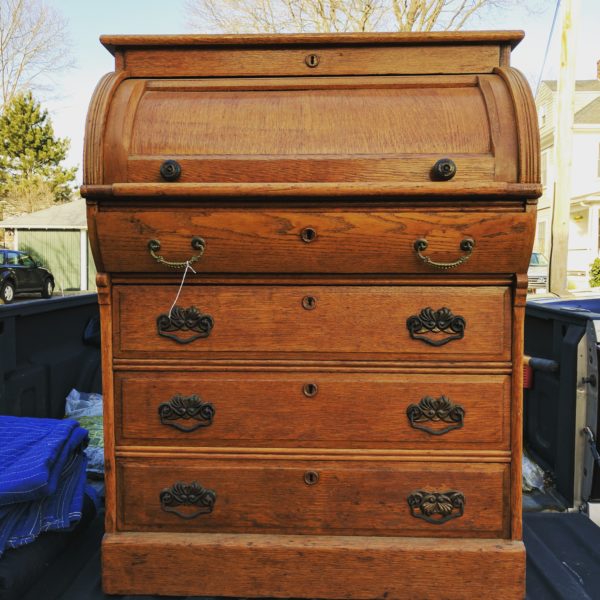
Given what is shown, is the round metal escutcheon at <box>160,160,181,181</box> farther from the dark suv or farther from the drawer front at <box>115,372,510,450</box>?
the dark suv

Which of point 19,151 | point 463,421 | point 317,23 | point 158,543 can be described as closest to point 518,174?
point 463,421

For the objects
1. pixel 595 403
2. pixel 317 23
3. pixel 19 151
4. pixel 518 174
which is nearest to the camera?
pixel 518 174

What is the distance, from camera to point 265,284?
75.4 inches

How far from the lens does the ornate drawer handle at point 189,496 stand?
1.95m

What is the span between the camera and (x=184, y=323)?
6.32ft

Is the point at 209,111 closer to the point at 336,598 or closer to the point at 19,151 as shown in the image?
the point at 336,598

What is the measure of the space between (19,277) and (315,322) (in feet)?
57.8

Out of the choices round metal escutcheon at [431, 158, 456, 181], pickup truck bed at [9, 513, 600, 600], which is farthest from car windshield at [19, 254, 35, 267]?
round metal escutcheon at [431, 158, 456, 181]

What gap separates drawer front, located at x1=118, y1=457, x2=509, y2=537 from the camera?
1.92 meters

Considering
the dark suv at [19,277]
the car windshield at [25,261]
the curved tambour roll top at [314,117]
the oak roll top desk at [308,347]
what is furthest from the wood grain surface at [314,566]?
the car windshield at [25,261]

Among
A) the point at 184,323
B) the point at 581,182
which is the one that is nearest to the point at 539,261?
the point at 581,182

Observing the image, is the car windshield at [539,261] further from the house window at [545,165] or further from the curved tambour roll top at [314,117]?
the curved tambour roll top at [314,117]

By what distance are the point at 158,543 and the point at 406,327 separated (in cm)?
110

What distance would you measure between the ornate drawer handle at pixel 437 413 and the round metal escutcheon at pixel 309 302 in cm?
46
